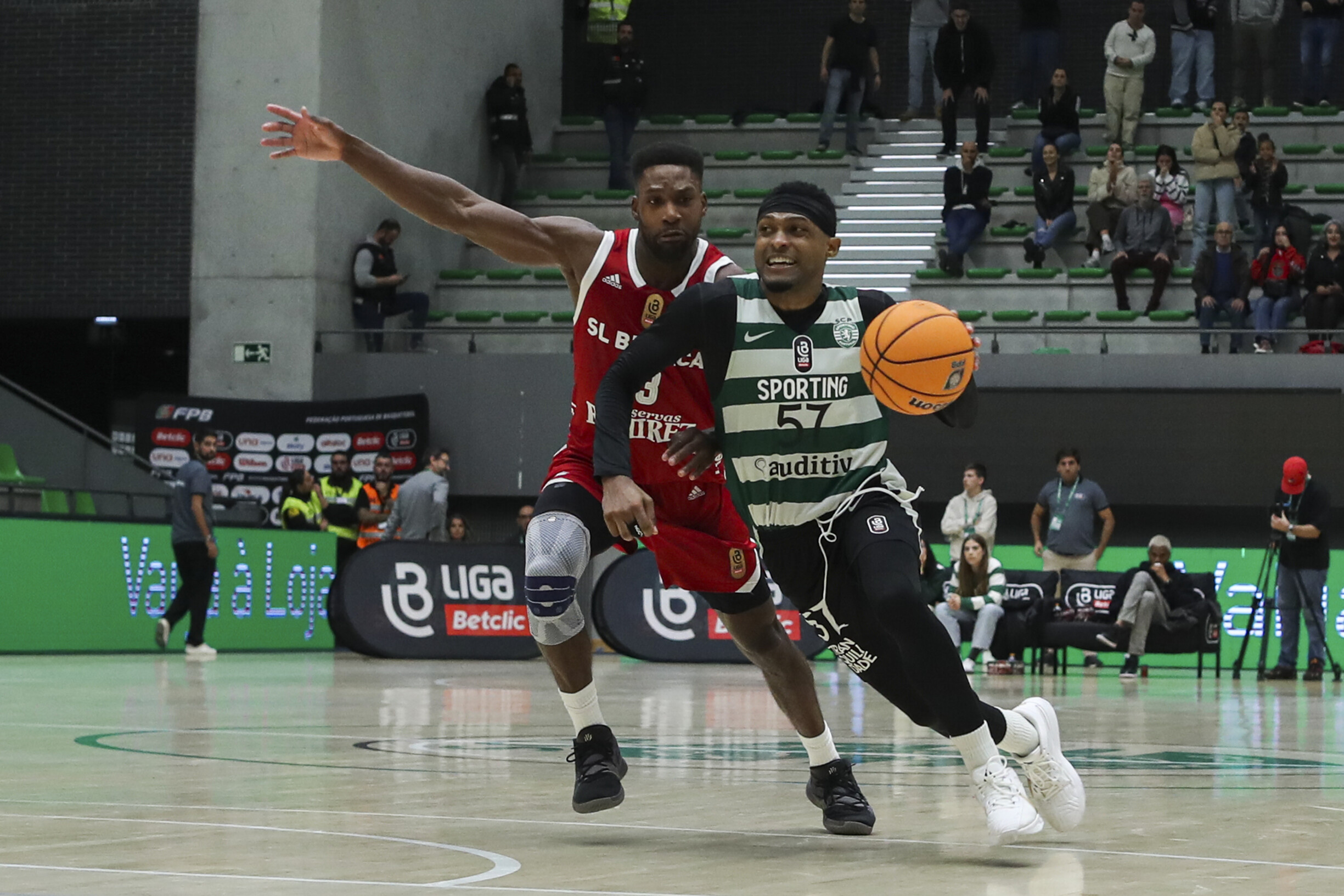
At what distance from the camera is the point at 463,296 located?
82.2ft

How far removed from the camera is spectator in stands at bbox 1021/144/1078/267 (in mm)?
22562

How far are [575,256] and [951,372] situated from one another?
1396mm

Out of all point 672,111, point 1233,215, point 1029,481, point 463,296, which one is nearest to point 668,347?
point 1029,481

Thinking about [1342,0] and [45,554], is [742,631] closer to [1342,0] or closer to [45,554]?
[45,554]

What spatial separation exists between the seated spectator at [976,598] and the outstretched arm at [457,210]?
11.8 metres

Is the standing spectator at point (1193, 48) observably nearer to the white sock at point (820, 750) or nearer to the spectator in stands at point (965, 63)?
the spectator in stands at point (965, 63)

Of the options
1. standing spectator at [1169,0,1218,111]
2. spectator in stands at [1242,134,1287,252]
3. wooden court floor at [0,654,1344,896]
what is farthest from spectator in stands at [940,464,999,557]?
standing spectator at [1169,0,1218,111]

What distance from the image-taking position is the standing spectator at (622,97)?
25344 mm

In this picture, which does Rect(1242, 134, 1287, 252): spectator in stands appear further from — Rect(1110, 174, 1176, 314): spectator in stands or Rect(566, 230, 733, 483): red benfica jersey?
Rect(566, 230, 733, 483): red benfica jersey

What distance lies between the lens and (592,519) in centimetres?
546

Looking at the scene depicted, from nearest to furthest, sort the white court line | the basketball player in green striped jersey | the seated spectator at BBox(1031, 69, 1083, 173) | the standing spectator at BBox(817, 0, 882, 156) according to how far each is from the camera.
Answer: the white court line → the basketball player in green striped jersey → the seated spectator at BBox(1031, 69, 1083, 173) → the standing spectator at BBox(817, 0, 882, 156)

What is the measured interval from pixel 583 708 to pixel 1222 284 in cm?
1681

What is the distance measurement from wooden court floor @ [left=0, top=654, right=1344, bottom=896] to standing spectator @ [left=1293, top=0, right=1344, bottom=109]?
15.2 meters

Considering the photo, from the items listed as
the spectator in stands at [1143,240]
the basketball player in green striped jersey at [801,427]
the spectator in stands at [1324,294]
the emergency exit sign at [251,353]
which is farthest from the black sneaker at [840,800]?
the emergency exit sign at [251,353]
